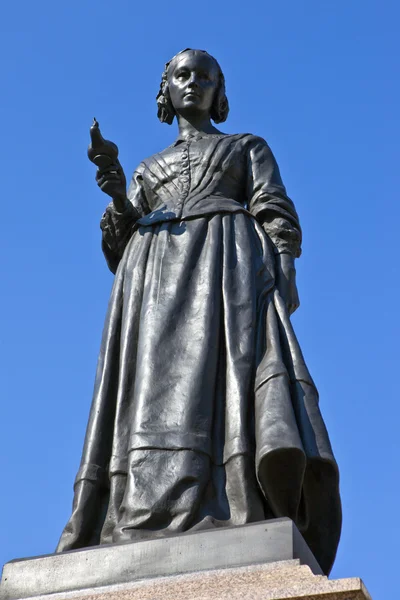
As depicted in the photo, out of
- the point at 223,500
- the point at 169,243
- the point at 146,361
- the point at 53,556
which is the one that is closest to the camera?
the point at 53,556

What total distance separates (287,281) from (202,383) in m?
1.29

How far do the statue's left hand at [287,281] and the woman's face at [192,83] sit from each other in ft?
5.95

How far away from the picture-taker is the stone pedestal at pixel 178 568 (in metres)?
6.57

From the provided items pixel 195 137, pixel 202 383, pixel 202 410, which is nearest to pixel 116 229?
pixel 195 137

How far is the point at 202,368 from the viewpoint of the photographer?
27.3 ft

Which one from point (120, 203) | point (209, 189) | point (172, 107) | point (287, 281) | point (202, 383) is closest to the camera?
point (202, 383)

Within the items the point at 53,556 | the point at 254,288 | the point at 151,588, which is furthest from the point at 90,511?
the point at 254,288

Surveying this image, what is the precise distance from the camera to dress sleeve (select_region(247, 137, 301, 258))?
941 cm

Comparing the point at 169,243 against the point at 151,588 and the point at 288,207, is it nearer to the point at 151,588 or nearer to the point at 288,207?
the point at 288,207

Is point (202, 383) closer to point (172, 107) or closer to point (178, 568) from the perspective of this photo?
point (178, 568)

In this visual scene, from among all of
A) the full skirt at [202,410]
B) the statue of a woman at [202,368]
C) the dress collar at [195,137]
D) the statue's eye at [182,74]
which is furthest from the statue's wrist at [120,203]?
the statue's eye at [182,74]

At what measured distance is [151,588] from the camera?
6668mm

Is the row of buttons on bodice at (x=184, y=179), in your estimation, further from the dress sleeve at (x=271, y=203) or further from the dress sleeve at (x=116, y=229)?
the dress sleeve at (x=271, y=203)

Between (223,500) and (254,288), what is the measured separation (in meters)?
1.72
